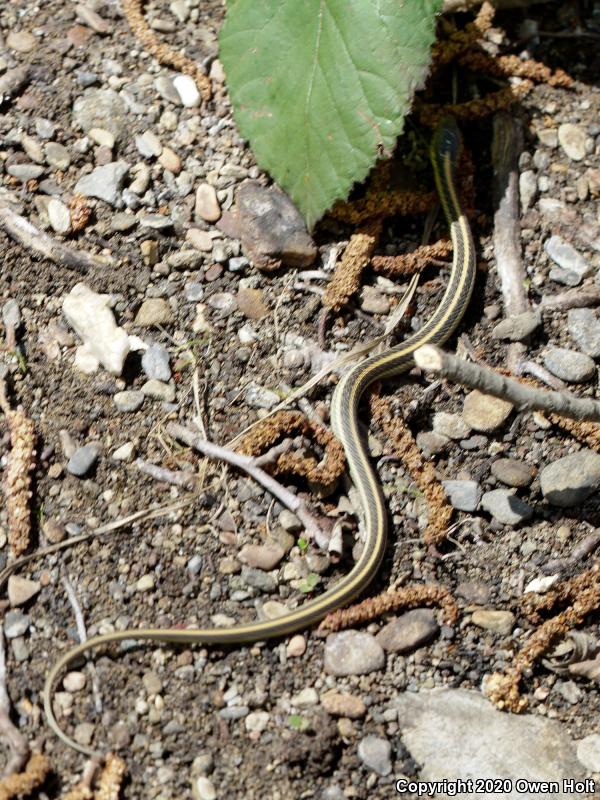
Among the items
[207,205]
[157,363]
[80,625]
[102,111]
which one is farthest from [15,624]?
[102,111]

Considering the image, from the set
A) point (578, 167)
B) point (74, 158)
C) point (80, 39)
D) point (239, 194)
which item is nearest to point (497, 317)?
point (578, 167)

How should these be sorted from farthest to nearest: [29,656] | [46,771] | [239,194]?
[239,194] → [29,656] → [46,771]

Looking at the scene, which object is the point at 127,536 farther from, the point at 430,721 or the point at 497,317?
the point at 497,317

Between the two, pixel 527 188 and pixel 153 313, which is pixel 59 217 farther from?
pixel 527 188

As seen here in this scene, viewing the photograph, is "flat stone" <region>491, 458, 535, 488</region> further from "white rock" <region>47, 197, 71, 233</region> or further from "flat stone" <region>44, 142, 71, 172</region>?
"flat stone" <region>44, 142, 71, 172</region>

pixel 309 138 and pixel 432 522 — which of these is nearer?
pixel 432 522

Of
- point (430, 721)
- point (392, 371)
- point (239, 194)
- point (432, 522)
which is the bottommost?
point (430, 721)

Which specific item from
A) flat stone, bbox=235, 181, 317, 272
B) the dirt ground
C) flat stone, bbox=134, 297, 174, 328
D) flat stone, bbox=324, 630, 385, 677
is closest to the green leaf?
flat stone, bbox=235, 181, 317, 272
